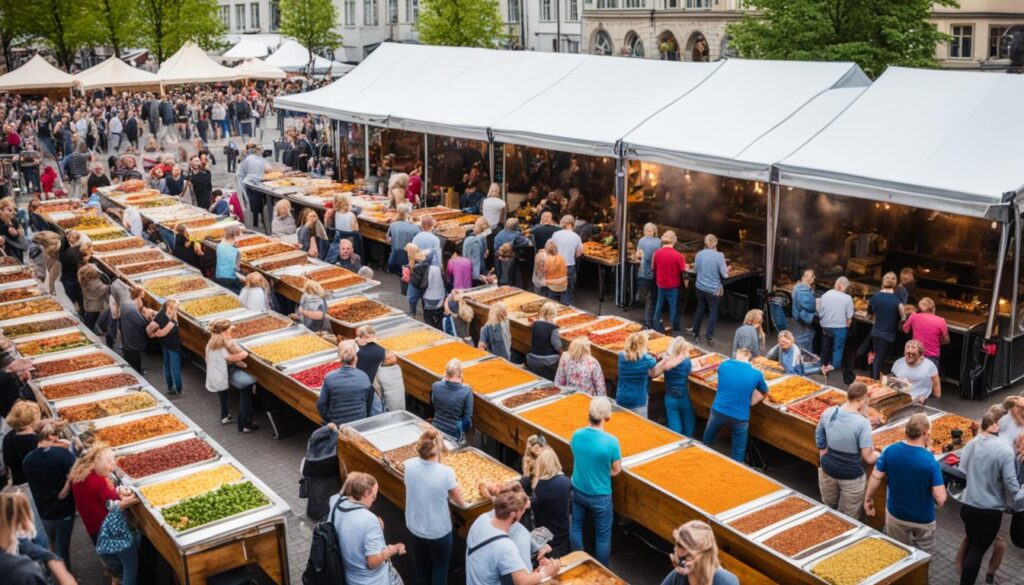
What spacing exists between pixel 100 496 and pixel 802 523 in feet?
16.5

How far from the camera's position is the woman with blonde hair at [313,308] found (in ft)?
39.2

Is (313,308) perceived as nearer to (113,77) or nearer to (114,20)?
(113,77)

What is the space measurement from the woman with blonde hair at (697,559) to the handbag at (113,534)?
4052 millimetres

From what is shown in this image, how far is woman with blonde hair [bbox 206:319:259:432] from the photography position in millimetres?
10531

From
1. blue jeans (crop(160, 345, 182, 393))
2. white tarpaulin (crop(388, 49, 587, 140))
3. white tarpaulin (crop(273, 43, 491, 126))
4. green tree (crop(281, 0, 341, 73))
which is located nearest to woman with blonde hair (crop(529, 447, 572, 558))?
blue jeans (crop(160, 345, 182, 393))

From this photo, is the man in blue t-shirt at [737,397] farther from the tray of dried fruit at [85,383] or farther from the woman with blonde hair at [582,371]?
the tray of dried fruit at [85,383]

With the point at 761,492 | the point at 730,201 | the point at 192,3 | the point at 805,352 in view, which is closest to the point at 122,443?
the point at 761,492

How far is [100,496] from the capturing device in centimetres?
732

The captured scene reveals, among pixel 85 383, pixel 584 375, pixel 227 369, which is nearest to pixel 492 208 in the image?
pixel 227 369

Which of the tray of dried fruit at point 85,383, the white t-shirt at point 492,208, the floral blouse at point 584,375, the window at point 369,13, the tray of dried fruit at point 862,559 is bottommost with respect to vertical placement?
the tray of dried fruit at point 862,559

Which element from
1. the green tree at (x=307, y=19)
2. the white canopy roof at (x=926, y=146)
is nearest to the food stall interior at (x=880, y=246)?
the white canopy roof at (x=926, y=146)

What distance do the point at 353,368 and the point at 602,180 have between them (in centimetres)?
1043

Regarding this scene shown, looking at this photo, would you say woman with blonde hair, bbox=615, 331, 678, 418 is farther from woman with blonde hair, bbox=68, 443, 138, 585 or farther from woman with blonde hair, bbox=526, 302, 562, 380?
woman with blonde hair, bbox=68, 443, 138, 585

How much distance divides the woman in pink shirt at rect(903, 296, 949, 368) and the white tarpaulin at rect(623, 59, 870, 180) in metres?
2.87
